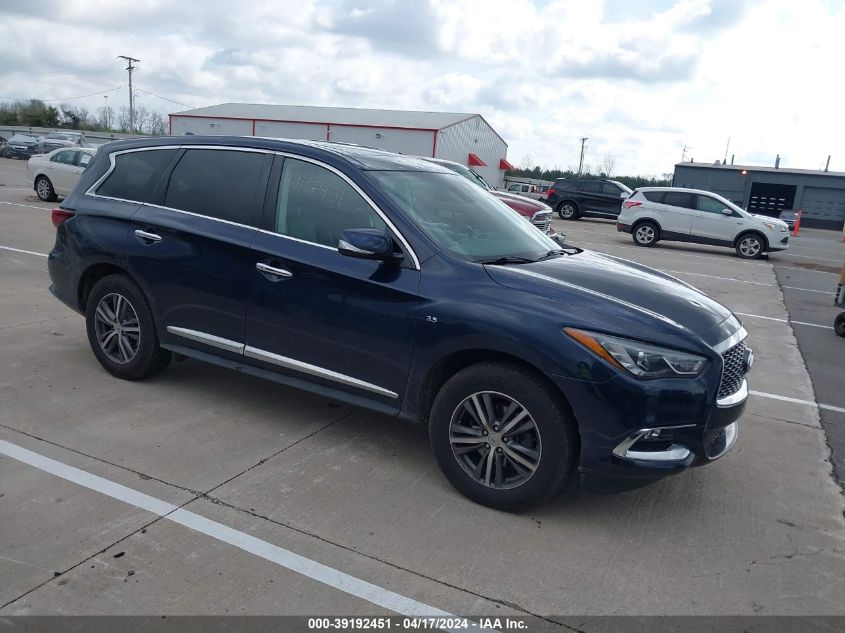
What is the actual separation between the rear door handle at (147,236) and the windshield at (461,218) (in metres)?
1.68

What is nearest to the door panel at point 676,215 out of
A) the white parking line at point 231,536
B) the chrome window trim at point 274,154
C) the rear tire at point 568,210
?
the rear tire at point 568,210

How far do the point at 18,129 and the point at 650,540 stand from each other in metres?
75.1

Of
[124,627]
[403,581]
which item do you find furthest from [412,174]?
[124,627]

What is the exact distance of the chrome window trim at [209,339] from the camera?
4.62 meters

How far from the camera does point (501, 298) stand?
3695mm

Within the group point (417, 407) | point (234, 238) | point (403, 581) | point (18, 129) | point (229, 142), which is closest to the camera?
point (403, 581)

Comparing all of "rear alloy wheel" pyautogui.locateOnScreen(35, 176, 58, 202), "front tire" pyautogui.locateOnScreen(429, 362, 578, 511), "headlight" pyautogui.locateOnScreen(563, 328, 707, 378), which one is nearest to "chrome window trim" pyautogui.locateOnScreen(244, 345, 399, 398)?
"front tire" pyautogui.locateOnScreen(429, 362, 578, 511)

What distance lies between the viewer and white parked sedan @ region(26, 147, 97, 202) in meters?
17.9

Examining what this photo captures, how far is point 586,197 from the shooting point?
95.3ft

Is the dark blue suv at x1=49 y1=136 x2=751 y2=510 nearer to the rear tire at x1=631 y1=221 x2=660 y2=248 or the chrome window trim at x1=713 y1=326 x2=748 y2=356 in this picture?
the chrome window trim at x1=713 y1=326 x2=748 y2=356

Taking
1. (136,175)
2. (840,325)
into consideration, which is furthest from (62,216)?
(840,325)

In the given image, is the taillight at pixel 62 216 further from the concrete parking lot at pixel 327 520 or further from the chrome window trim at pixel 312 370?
the chrome window trim at pixel 312 370

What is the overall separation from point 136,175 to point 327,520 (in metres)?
3.16

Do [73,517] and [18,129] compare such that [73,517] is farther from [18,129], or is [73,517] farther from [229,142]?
[18,129]
